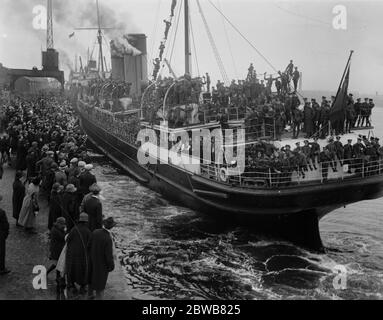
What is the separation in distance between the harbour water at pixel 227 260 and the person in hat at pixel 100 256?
2.33 metres

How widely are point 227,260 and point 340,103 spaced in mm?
6899

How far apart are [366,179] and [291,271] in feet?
12.6

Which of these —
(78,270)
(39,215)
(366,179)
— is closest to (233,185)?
(366,179)

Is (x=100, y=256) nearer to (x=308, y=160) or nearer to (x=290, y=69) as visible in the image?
(x=308, y=160)

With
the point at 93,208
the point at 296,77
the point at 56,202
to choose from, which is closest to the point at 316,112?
the point at 296,77

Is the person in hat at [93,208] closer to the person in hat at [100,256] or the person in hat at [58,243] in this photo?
the person in hat at [58,243]

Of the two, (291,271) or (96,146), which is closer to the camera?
(291,271)

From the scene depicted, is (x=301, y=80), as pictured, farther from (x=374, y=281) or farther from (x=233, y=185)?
(x=374, y=281)

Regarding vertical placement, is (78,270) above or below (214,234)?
above

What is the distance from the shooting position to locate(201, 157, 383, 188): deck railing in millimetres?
13594

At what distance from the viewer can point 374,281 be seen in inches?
478

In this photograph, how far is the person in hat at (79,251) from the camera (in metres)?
7.34

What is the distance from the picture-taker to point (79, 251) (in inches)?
291

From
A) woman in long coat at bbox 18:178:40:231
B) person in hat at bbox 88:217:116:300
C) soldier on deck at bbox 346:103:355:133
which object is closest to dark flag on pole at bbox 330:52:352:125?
soldier on deck at bbox 346:103:355:133
